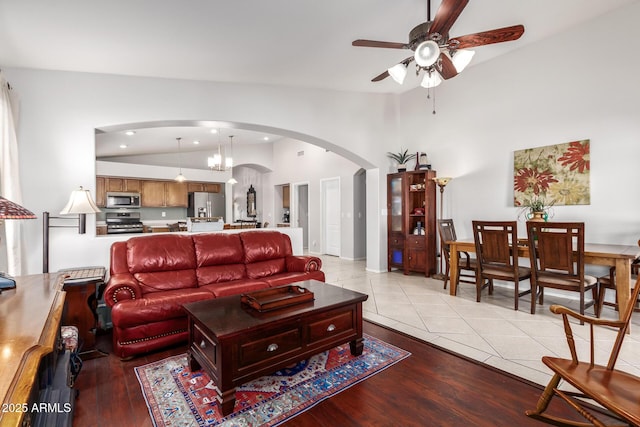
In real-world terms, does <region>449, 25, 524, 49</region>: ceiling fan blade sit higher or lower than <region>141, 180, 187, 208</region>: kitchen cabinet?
higher

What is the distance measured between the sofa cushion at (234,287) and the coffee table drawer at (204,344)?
29.0 inches

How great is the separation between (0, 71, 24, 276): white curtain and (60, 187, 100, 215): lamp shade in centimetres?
39

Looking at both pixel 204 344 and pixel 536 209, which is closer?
pixel 204 344

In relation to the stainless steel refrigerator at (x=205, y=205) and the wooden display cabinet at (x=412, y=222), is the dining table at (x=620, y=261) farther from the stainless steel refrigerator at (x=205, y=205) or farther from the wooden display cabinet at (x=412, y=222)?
the stainless steel refrigerator at (x=205, y=205)

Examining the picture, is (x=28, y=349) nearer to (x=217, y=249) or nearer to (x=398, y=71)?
(x=217, y=249)

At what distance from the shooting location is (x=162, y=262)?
3.20m

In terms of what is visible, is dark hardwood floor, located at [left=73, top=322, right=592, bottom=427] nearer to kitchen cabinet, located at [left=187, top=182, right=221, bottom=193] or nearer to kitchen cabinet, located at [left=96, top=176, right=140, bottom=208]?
kitchen cabinet, located at [left=96, top=176, right=140, bottom=208]

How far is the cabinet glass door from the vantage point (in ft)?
18.7

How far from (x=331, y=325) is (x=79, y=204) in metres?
2.67

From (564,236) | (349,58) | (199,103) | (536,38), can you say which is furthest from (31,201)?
(536,38)

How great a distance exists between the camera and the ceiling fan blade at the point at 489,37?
2434 millimetres

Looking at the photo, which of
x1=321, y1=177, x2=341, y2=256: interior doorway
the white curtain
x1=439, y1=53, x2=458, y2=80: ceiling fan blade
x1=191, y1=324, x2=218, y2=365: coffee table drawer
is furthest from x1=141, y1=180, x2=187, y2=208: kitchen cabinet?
x1=439, y1=53, x2=458, y2=80: ceiling fan blade

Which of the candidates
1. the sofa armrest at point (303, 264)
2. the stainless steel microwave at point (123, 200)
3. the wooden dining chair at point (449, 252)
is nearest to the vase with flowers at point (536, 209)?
the wooden dining chair at point (449, 252)

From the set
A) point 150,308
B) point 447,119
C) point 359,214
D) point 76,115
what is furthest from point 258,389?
point 359,214
